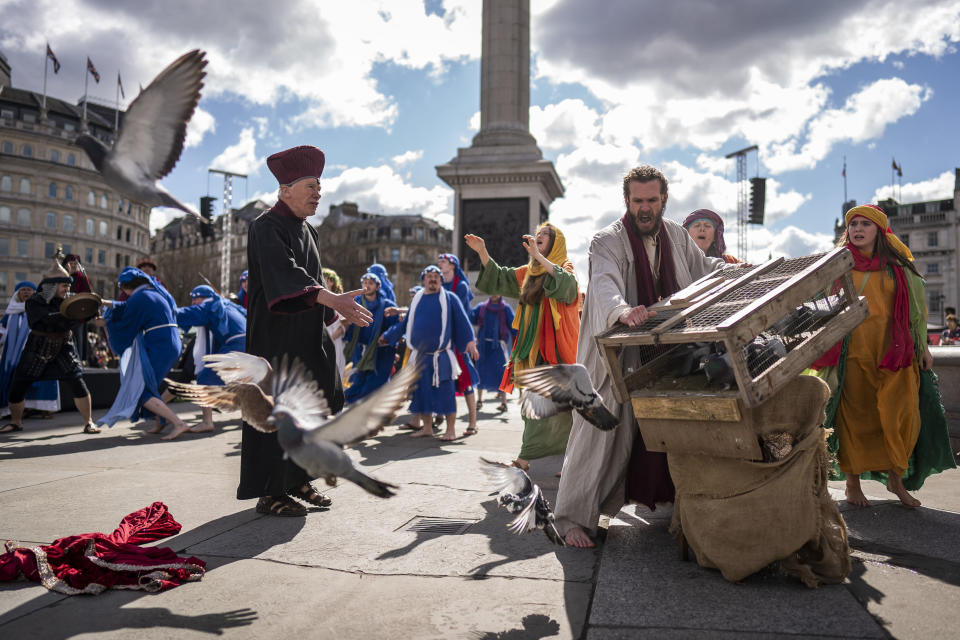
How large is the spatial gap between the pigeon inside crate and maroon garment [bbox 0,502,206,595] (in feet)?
7.05

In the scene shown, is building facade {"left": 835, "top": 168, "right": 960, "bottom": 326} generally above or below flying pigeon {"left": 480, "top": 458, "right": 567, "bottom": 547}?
above

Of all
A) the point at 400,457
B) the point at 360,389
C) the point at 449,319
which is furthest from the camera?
the point at 360,389

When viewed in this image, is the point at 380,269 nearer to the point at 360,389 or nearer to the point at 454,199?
the point at 360,389

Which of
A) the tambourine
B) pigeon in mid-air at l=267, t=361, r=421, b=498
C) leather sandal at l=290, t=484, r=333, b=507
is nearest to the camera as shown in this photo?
pigeon in mid-air at l=267, t=361, r=421, b=498

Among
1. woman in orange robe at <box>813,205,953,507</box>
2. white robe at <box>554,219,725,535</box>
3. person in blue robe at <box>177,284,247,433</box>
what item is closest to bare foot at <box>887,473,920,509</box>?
woman in orange robe at <box>813,205,953,507</box>

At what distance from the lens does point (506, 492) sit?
3.29 metres

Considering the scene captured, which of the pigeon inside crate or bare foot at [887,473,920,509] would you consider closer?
the pigeon inside crate

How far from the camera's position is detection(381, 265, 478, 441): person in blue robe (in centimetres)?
784

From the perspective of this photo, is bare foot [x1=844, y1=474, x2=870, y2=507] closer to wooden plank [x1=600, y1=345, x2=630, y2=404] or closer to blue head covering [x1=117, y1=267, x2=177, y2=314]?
wooden plank [x1=600, y1=345, x2=630, y2=404]

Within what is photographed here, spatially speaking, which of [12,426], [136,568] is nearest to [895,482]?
[136,568]

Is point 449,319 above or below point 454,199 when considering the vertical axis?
below

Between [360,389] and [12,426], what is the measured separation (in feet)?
14.0

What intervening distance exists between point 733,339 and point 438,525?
213 centimetres

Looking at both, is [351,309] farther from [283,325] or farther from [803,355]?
[803,355]
